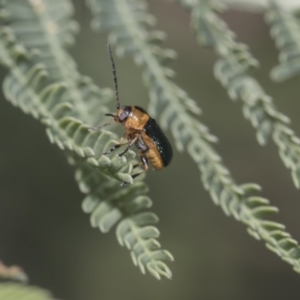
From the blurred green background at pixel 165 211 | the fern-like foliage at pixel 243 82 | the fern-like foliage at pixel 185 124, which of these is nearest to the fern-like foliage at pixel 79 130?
the fern-like foliage at pixel 185 124

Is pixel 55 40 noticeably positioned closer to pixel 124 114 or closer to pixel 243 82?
pixel 124 114

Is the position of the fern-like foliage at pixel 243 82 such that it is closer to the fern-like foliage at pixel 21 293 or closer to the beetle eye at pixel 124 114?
the beetle eye at pixel 124 114

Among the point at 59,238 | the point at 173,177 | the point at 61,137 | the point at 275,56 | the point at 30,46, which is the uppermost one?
the point at 275,56

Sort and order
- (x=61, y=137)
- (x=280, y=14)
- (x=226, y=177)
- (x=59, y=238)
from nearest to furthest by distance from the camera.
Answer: (x=61, y=137), (x=226, y=177), (x=280, y=14), (x=59, y=238)

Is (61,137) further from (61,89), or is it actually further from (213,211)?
(213,211)

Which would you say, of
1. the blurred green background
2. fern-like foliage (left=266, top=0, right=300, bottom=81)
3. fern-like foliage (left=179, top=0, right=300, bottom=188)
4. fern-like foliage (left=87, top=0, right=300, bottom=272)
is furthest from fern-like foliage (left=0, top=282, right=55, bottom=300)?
the blurred green background

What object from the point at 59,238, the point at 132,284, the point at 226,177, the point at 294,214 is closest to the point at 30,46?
the point at 226,177

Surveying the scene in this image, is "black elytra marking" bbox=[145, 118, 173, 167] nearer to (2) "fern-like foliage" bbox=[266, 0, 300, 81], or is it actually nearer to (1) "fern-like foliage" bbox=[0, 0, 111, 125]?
(1) "fern-like foliage" bbox=[0, 0, 111, 125]

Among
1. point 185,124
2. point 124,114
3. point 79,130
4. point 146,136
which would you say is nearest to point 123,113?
point 124,114
